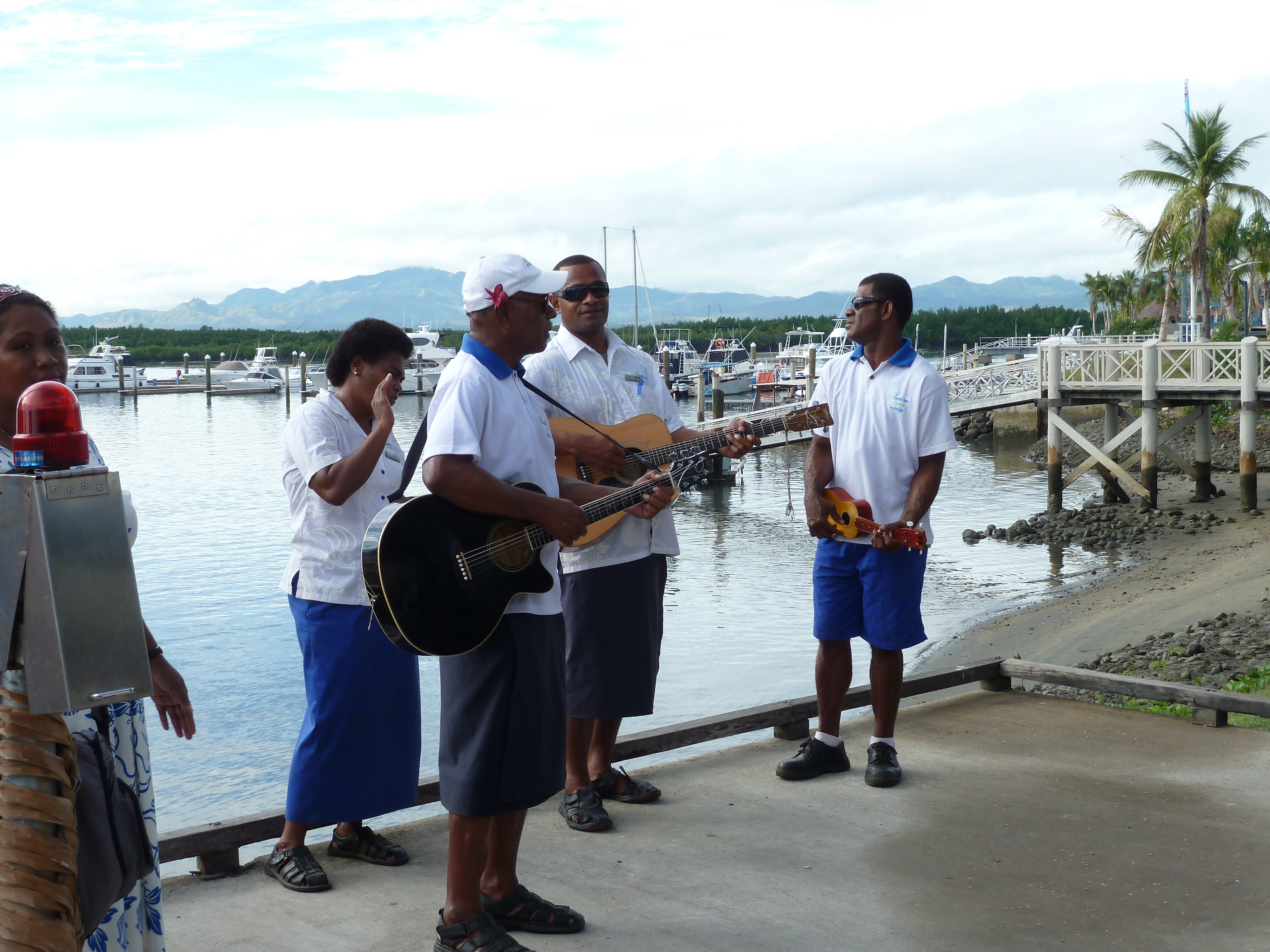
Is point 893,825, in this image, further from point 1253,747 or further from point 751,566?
point 751,566

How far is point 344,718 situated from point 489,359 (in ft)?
4.55

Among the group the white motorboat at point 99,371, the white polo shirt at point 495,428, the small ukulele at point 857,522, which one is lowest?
the small ukulele at point 857,522

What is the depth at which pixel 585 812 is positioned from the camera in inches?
168

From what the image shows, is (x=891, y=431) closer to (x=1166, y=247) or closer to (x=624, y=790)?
(x=624, y=790)

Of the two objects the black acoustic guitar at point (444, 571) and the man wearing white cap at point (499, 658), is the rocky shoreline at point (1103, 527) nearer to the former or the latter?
the man wearing white cap at point (499, 658)

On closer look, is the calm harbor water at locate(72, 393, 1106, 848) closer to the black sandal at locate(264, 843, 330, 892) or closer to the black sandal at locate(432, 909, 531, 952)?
the black sandal at locate(264, 843, 330, 892)

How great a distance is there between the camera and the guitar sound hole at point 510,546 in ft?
10.6

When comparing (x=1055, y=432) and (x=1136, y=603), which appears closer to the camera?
(x=1136, y=603)

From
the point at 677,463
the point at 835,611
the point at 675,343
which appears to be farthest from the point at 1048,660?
the point at 675,343

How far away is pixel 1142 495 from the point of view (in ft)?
70.8

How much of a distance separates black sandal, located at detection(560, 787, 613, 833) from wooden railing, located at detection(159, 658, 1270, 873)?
46cm

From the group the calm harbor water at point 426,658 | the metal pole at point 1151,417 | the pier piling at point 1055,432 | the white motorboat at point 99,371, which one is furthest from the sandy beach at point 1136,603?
the white motorboat at point 99,371

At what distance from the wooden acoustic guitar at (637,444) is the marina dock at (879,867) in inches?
47.7

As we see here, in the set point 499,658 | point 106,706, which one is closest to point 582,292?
point 499,658
